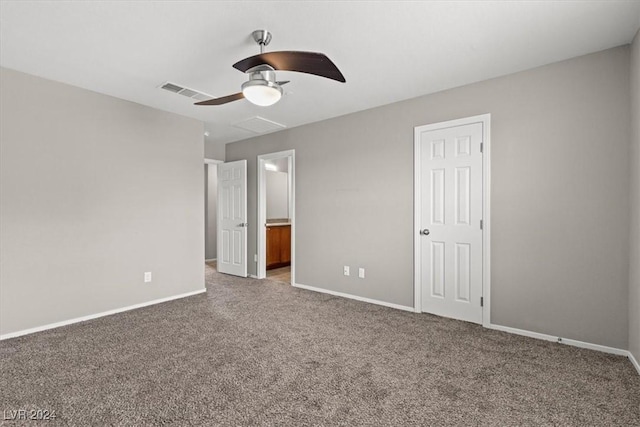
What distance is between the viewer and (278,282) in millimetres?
5023

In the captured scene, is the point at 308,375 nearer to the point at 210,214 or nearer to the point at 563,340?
the point at 563,340

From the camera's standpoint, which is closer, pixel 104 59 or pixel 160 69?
pixel 104 59

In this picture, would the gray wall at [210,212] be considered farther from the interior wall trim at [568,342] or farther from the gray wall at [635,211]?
the gray wall at [635,211]

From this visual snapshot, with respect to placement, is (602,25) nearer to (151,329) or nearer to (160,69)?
(160,69)

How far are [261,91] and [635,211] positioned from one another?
2.92m

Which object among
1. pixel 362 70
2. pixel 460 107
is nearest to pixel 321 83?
pixel 362 70

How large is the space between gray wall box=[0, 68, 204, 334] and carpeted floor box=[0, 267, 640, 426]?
455 mm

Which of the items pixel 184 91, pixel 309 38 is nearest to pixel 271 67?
pixel 309 38

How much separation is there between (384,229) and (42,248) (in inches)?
143

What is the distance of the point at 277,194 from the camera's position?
7.33 meters

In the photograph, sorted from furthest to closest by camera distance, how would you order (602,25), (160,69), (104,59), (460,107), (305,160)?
(305,160), (460,107), (160,69), (104,59), (602,25)

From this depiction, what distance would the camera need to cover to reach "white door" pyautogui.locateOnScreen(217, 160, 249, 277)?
5.34 metres

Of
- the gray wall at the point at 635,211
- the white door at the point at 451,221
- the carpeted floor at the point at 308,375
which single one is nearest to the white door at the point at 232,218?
the carpeted floor at the point at 308,375

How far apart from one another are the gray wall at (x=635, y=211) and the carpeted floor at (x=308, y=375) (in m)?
0.28
